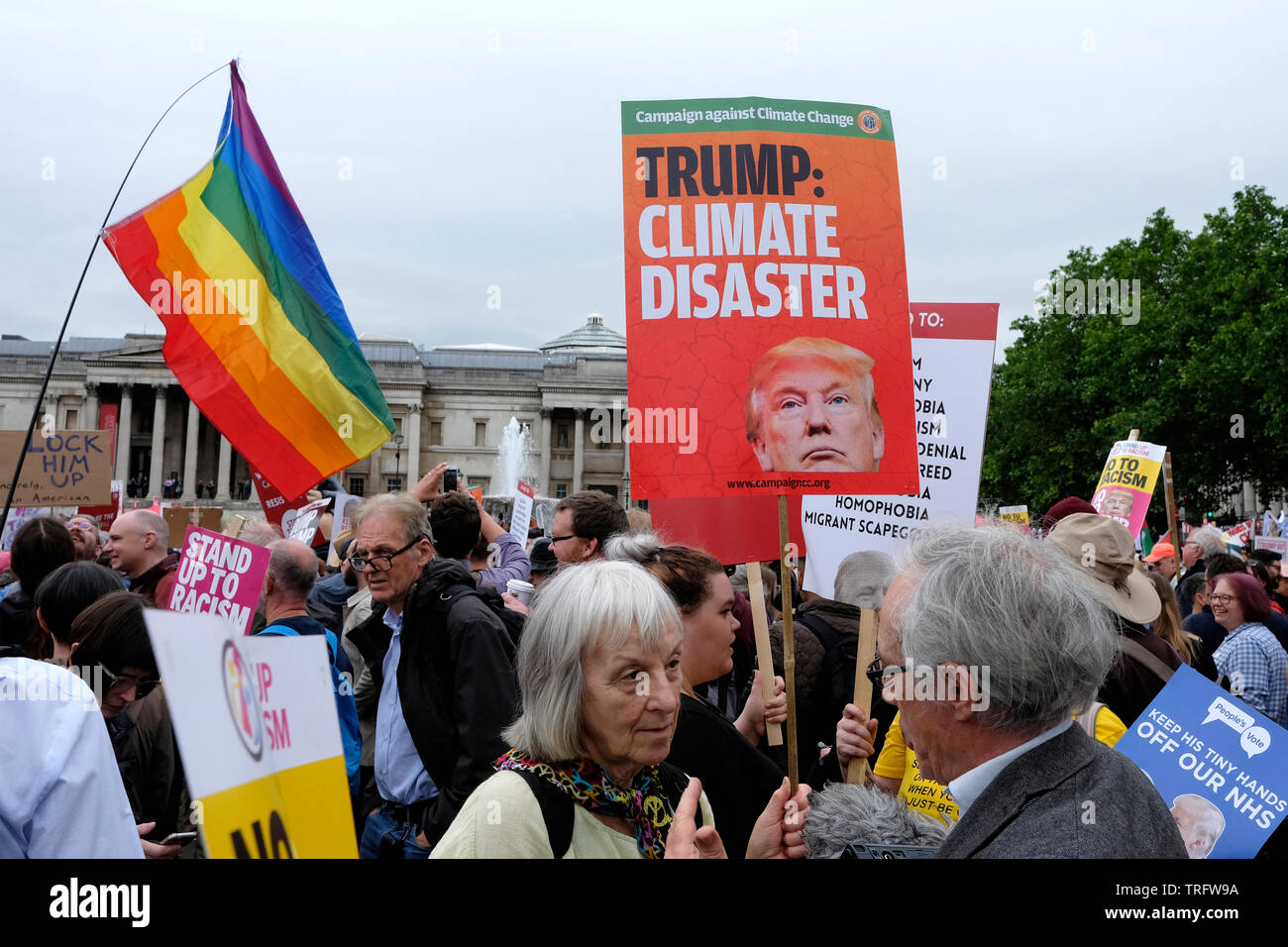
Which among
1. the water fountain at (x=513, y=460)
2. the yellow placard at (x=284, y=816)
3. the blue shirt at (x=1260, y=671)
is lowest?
the blue shirt at (x=1260, y=671)

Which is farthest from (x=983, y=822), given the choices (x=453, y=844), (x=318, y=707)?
(x=318, y=707)

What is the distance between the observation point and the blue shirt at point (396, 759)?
12.5ft

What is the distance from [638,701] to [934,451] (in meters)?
2.74

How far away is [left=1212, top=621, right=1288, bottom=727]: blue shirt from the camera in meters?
5.88

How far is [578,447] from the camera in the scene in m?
73.4

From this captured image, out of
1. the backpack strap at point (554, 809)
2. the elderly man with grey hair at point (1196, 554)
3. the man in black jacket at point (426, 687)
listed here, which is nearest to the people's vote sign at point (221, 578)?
the man in black jacket at point (426, 687)

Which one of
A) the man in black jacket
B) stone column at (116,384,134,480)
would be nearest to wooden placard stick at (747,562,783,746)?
the man in black jacket

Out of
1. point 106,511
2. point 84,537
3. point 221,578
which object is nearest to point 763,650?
point 221,578

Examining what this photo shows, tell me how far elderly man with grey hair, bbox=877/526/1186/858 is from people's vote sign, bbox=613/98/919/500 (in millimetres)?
1203

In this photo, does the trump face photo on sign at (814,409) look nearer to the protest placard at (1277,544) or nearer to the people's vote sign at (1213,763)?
the people's vote sign at (1213,763)

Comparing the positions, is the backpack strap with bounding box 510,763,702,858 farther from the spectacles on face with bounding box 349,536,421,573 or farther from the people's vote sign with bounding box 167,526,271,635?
the people's vote sign with bounding box 167,526,271,635

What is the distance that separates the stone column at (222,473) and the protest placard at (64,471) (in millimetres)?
61782
